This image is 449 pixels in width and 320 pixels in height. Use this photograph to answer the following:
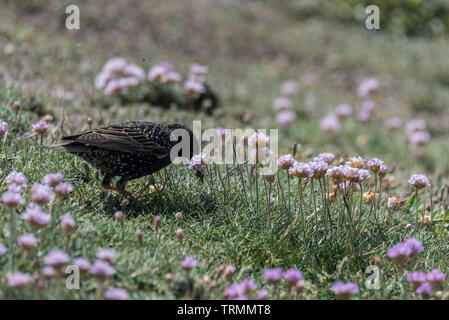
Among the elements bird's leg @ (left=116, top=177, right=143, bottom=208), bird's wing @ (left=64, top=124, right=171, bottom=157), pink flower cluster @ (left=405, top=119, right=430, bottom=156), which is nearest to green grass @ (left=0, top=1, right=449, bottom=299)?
bird's leg @ (left=116, top=177, right=143, bottom=208)

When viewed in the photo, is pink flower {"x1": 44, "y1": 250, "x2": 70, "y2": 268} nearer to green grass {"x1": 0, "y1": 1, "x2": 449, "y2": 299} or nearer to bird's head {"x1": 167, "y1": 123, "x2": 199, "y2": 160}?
green grass {"x1": 0, "y1": 1, "x2": 449, "y2": 299}

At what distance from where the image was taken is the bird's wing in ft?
12.4

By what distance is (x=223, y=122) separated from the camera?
662 centimetres

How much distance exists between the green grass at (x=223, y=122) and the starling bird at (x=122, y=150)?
193mm

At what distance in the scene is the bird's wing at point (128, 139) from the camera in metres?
3.77

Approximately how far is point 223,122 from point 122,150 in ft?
9.65

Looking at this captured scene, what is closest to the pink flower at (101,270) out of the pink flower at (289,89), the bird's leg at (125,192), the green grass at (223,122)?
the green grass at (223,122)

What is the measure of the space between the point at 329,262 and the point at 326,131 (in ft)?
16.6

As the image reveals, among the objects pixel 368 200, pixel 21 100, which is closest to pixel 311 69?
pixel 21 100

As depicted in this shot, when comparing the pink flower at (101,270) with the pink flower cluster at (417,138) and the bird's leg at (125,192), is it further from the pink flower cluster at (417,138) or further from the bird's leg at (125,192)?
the pink flower cluster at (417,138)

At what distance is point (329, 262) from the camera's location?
3.46 meters
